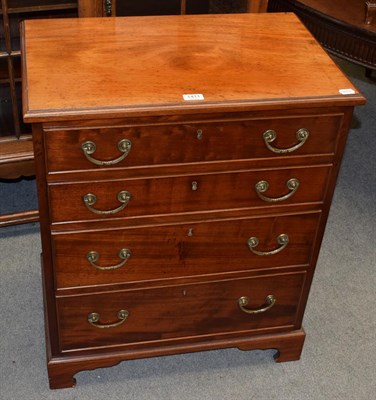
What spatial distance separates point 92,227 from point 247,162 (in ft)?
1.58

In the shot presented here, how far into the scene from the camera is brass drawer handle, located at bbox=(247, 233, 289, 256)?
229 cm

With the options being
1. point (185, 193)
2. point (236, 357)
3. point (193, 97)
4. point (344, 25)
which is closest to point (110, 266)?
point (185, 193)

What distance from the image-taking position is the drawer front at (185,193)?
2.06 metres

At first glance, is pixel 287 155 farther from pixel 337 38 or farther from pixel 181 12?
pixel 181 12

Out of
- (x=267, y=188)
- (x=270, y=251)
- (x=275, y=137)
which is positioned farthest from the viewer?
(x=270, y=251)

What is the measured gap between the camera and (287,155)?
2.13m

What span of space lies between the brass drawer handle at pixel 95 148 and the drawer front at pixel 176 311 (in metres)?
0.49

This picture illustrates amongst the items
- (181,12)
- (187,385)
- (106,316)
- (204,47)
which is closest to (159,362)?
(187,385)

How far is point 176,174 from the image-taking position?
209 cm

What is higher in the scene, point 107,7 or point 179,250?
point 107,7

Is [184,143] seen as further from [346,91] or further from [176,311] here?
[176,311]

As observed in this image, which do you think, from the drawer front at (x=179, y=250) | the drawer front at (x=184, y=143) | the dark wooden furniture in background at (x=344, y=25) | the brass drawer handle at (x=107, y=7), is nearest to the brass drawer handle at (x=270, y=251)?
the drawer front at (x=179, y=250)

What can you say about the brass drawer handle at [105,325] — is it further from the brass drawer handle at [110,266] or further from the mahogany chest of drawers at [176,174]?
the brass drawer handle at [110,266]

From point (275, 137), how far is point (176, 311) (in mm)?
685
